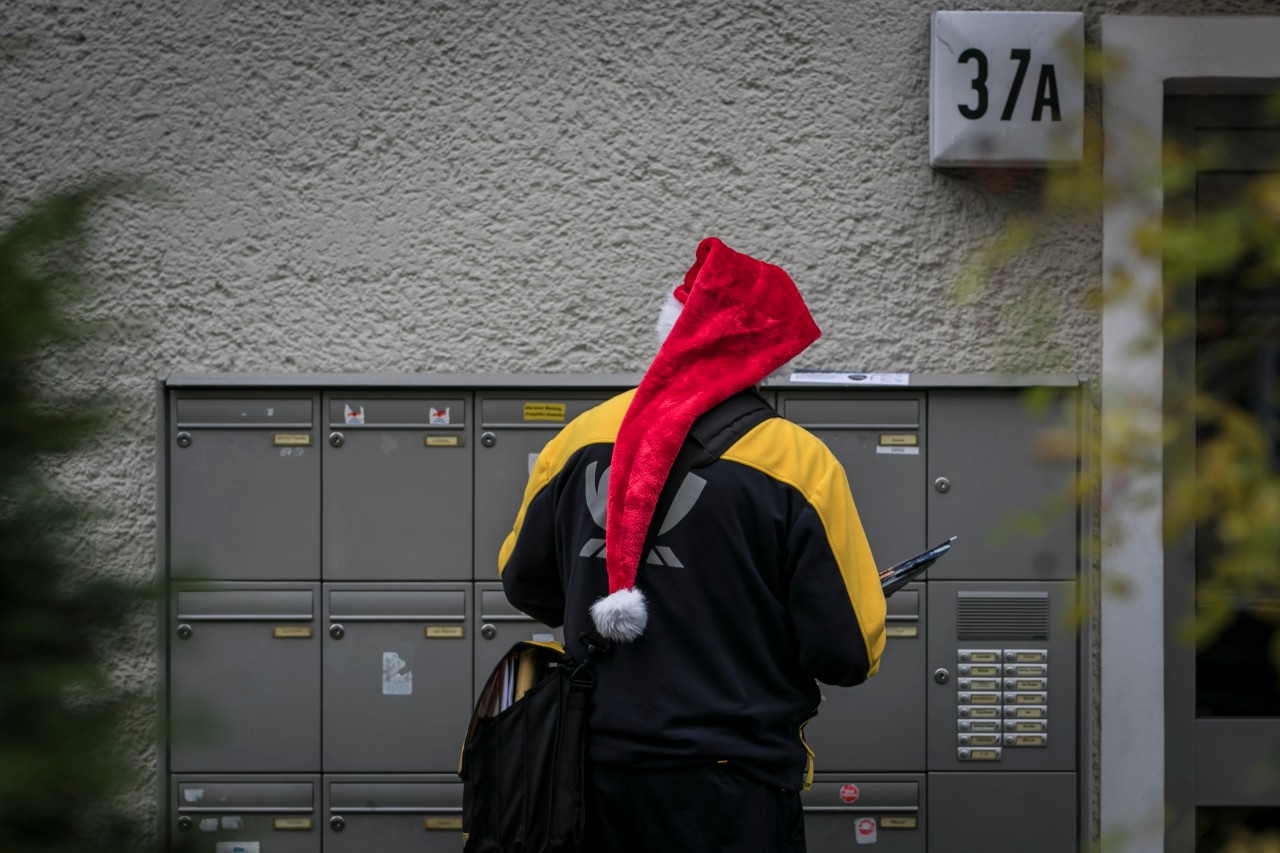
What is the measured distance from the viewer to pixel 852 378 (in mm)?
3717

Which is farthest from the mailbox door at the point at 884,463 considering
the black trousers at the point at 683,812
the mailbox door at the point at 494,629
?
the black trousers at the point at 683,812

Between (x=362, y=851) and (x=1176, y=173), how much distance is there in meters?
3.38

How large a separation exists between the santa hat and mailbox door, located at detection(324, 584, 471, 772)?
1.44 meters

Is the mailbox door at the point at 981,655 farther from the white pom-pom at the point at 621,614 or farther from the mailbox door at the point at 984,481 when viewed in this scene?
the white pom-pom at the point at 621,614

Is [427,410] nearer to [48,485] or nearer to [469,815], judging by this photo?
[469,815]

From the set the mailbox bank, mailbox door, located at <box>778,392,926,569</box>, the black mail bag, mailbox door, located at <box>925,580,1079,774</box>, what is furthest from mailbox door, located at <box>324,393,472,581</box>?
mailbox door, located at <box>925,580,1079,774</box>

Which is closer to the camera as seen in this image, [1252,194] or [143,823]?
[143,823]

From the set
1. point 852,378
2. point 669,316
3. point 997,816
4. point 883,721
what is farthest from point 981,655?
point 669,316

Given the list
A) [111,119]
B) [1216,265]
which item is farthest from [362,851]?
[1216,265]

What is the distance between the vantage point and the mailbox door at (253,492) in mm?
3693

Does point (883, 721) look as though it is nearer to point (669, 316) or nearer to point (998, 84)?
point (669, 316)

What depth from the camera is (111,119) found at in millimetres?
3801

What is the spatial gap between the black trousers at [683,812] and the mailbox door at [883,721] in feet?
4.23

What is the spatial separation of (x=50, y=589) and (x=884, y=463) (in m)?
3.12
